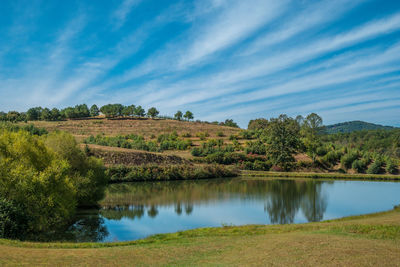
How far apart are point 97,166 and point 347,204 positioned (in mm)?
31235

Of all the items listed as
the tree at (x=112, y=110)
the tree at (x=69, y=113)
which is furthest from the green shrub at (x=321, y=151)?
the tree at (x=69, y=113)

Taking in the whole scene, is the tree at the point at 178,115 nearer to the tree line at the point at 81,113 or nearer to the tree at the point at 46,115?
the tree line at the point at 81,113

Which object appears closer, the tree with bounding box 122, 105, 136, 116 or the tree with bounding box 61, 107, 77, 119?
the tree with bounding box 61, 107, 77, 119

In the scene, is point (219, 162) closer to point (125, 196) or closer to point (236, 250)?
point (125, 196)

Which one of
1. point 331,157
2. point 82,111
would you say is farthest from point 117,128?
point 331,157

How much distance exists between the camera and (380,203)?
120 ft

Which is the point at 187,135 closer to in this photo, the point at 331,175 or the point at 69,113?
the point at 331,175

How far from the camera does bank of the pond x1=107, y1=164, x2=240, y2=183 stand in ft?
200

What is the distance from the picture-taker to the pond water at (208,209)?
84.6 ft

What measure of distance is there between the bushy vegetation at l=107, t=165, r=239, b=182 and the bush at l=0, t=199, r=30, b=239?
3732 cm

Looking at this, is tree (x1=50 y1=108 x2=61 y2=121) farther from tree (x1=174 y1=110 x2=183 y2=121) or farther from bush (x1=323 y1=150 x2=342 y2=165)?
bush (x1=323 y1=150 x2=342 y2=165)

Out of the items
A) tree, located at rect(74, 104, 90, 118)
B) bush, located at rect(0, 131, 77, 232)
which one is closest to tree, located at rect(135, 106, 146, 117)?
tree, located at rect(74, 104, 90, 118)

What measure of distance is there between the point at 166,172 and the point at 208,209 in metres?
31.8

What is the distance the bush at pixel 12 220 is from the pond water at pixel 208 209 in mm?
3155
